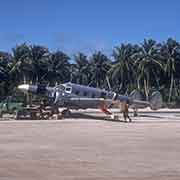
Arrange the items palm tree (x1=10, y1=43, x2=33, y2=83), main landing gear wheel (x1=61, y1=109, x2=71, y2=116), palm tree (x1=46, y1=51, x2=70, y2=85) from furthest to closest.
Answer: palm tree (x1=46, y1=51, x2=70, y2=85), palm tree (x1=10, y1=43, x2=33, y2=83), main landing gear wheel (x1=61, y1=109, x2=71, y2=116)

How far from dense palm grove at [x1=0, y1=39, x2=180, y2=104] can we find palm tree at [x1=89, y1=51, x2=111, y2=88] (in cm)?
27

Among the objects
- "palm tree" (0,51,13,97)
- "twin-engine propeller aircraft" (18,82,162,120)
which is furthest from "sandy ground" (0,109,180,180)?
"palm tree" (0,51,13,97)

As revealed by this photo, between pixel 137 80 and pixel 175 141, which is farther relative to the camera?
pixel 137 80

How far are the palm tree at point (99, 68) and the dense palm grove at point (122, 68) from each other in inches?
A: 10.8

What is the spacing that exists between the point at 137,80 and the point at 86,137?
89640 mm

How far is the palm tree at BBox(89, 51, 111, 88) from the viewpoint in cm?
12706

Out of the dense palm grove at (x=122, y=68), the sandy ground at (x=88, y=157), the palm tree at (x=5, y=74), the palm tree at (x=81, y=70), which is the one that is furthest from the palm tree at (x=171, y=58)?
the sandy ground at (x=88, y=157)

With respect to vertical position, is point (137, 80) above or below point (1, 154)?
above

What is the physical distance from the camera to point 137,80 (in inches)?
4476

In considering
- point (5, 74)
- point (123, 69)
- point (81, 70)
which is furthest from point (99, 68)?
point (5, 74)

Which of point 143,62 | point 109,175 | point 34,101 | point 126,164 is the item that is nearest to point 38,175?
A: point 109,175

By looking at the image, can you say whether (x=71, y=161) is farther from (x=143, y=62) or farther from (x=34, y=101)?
(x=143, y=62)

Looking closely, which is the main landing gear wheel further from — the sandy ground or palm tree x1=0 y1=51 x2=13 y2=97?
palm tree x1=0 y1=51 x2=13 y2=97

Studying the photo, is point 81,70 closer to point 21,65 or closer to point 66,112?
point 21,65
